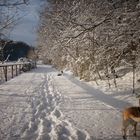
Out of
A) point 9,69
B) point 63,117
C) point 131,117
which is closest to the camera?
point 131,117

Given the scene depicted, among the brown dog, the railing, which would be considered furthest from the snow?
the railing

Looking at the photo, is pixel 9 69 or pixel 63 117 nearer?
pixel 63 117

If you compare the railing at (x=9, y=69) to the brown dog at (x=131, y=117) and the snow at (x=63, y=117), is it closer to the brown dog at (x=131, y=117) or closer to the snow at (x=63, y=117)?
the snow at (x=63, y=117)

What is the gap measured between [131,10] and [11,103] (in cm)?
580

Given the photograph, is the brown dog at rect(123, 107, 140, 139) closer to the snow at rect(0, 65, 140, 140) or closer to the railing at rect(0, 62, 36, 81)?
the snow at rect(0, 65, 140, 140)

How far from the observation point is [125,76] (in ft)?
67.8

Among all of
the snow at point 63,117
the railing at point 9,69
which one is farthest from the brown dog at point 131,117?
the railing at point 9,69

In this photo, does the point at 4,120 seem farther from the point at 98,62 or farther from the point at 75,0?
the point at 98,62

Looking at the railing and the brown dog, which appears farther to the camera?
the railing

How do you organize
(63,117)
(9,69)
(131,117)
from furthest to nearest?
1. (9,69)
2. (63,117)
3. (131,117)

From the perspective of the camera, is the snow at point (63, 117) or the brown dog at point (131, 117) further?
the snow at point (63, 117)

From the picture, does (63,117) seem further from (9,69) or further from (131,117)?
(9,69)

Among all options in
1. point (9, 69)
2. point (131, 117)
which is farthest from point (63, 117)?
point (9, 69)

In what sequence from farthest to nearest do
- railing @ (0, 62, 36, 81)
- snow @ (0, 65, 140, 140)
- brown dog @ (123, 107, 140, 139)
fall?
1. railing @ (0, 62, 36, 81)
2. snow @ (0, 65, 140, 140)
3. brown dog @ (123, 107, 140, 139)
